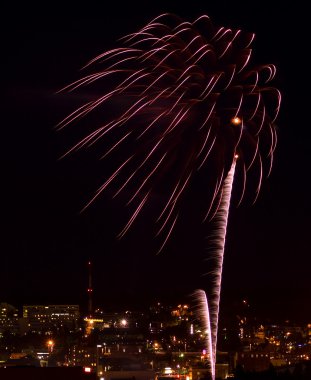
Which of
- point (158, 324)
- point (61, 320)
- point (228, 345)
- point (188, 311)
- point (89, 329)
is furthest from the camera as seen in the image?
point (61, 320)

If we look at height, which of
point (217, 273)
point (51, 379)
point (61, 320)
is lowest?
point (51, 379)

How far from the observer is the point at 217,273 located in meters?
15.3

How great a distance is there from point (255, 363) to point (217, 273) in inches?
518

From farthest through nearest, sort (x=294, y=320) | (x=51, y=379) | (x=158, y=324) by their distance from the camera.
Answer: (x=158, y=324)
(x=294, y=320)
(x=51, y=379)

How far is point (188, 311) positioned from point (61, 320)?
179 feet

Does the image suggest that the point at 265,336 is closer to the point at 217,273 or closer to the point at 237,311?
the point at 237,311

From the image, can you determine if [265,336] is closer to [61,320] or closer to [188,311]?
[188,311]

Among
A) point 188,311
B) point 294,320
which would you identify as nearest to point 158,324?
point 188,311

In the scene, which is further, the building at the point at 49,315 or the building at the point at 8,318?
the building at the point at 49,315

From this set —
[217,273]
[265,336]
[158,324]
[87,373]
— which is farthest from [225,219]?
[158,324]

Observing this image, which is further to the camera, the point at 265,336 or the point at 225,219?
the point at 265,336

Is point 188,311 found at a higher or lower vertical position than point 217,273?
higher

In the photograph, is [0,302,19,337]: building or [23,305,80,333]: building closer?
[0,302,19,337]: building

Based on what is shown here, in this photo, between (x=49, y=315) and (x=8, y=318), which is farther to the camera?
(x=49, y=315)
